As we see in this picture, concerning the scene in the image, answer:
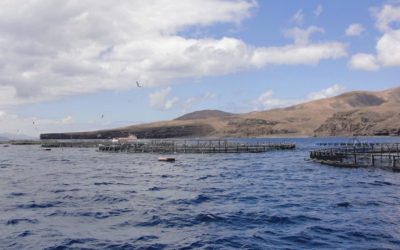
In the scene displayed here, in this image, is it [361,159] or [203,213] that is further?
[361,159]

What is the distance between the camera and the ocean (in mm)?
30359

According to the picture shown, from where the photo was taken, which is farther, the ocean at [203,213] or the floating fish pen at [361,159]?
the floating fish pen at [361,159]

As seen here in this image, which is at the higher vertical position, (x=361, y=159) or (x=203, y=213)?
(x=361, y=159)

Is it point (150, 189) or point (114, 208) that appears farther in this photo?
point (150, 189)

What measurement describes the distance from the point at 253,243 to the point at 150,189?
2754 cm

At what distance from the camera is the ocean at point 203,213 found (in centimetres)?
3036

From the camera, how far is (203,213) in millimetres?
39125

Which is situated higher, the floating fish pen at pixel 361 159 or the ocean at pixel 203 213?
the floating fish pen at pixel 361 159

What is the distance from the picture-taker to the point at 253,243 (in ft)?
97.0

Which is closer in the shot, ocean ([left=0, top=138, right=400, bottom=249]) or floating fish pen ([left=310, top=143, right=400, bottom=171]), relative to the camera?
ocean ([left=0, top=138, right=400, bottom=249])

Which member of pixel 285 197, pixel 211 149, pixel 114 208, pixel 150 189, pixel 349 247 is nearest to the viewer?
pixel 349 247

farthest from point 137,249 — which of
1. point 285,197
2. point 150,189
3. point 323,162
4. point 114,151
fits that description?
point 114,151

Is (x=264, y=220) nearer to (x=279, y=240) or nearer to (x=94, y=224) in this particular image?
(x=279, y=240)

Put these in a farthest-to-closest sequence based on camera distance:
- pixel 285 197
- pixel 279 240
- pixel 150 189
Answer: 1. pixel 150 189
2. pixel 285 197
3. pixel 279 240
